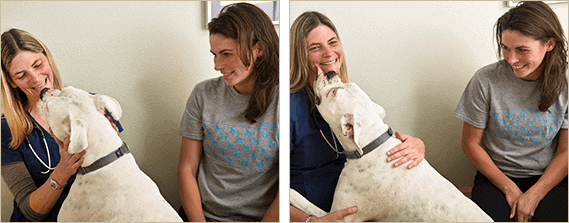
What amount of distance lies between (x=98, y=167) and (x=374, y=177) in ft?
3.11

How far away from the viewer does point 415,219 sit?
1508mm

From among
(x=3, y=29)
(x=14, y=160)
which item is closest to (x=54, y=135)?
(x=14, y=160)

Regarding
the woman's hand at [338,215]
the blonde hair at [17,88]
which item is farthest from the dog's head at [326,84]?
the blonde hair at [17,88]

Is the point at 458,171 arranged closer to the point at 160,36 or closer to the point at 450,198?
the point at 450,198

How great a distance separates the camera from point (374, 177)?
148 cm

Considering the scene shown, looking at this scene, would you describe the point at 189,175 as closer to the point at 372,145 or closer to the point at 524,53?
the point at 372,145

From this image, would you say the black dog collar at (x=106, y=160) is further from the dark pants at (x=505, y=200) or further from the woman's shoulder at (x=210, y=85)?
the dark pants at (x=505, y=200)

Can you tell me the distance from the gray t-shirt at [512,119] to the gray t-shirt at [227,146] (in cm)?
71

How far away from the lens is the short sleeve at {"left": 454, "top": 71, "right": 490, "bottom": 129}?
4.84 feet

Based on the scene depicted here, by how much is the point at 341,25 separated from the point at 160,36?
0.64m

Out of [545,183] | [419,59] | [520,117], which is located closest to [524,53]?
[520,117]

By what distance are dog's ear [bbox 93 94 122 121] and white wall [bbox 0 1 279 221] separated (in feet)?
0.06

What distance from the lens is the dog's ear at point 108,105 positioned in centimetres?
145

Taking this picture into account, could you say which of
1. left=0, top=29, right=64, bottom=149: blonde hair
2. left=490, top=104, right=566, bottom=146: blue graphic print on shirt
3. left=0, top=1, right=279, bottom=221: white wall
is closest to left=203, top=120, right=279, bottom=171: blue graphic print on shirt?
left=0, top=1, right=279, bottom=221: white wall
